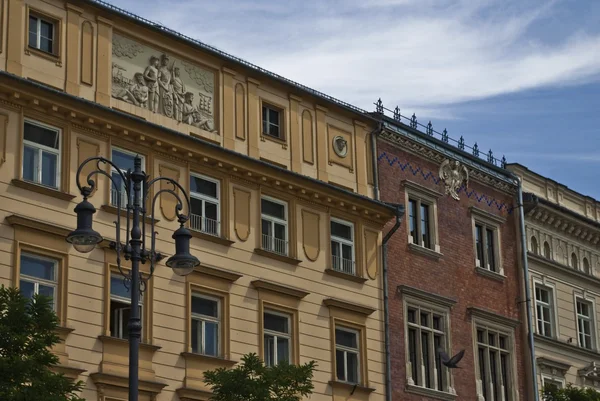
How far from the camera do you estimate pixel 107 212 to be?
35.0m

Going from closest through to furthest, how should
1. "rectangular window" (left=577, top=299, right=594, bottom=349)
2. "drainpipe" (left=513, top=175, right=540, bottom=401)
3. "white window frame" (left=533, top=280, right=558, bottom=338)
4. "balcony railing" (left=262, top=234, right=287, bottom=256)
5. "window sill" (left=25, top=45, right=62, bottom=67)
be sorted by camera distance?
1. "window sill" (left=25, top=45, right=62, bottom=67)
2. "balcony railing" (left=262, top=234, right=287, bottom=256)
3. "drainpipe" (left=513, top=175, right=540, bottom=401)
4. "white window frame" (left=533, top=280, right=558, bottom=338)
5. "rectangular window" (left=577, top=299, right=594, bottom=349)

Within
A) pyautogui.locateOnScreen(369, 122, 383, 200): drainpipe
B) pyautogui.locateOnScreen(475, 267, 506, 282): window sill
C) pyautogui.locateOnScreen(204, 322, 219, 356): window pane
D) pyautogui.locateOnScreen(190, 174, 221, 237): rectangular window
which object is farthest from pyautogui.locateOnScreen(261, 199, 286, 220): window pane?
pyautogui.locateOnScreen(475, 267, 506, 282): window sill

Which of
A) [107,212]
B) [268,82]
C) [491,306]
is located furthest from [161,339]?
[491,306]

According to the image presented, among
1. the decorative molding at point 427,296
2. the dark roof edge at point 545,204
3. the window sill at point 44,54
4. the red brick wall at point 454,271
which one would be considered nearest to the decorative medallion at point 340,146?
the red brick wall at point 454,271

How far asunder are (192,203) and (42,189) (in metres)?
4.97

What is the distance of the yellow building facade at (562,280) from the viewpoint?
4997 cm

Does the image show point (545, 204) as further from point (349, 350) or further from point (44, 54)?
point (44, 54)

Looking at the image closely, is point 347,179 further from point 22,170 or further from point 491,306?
point 22,170

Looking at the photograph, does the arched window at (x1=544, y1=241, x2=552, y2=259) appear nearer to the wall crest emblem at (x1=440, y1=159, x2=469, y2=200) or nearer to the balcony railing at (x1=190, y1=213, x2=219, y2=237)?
the wall crest emblem at (x1=440, y1=159, x2=469, y2=200)

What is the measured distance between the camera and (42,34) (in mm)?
35062

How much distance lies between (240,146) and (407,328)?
26.9ft

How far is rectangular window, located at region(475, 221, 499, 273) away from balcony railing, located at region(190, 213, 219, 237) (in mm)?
12576

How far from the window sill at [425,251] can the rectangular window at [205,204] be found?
832 centimetres

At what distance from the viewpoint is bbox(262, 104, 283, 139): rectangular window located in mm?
40594
